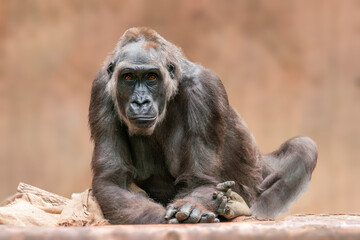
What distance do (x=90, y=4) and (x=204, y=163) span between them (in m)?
6.41

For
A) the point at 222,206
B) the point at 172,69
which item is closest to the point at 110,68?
the point at 172,69

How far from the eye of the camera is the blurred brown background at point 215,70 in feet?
35.2

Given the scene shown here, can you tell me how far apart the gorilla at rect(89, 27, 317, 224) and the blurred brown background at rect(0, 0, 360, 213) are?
4799 millimetres

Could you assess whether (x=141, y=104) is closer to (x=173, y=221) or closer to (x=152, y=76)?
(x=152, y=76)

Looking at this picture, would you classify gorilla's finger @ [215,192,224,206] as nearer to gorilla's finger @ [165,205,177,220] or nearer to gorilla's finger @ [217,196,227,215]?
gorilla's finger @ [217,196,227,215]

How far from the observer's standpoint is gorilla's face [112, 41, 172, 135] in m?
5.16

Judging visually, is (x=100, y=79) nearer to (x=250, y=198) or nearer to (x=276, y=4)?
(x=250, y=198)

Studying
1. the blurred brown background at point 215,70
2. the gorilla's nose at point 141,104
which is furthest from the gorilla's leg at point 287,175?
the blurred brown background at point 215,70

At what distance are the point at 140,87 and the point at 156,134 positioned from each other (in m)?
0.63

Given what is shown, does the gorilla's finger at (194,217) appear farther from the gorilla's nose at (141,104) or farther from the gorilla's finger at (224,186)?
the gorilla's nose at (141,104)

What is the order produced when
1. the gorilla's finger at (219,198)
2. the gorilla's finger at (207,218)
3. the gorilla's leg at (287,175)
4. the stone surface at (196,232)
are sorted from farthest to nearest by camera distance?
the gorilla's leg at (287,175)
the gorilla's finger at (219,198)
the gorilla's finger at (207,218)
the stone surface at (196,232)

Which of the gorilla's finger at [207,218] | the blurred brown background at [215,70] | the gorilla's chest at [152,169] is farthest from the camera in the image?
the blurred brown background at [215,70]

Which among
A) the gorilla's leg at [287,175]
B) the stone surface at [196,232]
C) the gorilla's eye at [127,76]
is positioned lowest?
the gorilla's leg at [287,175]

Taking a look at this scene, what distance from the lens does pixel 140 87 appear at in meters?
5.26
